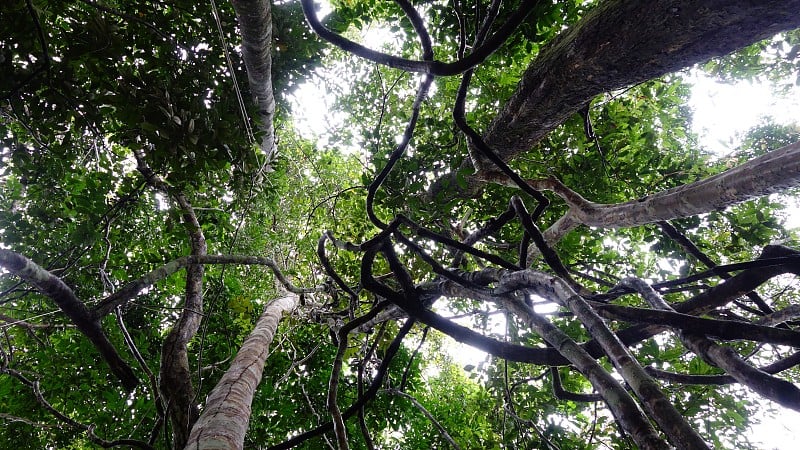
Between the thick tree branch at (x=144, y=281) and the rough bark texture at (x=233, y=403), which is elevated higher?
the thick tree branch at (x=144, y=281)

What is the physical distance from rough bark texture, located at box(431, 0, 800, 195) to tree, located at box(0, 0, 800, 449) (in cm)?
1

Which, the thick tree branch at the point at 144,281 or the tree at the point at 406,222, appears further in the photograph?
the thick tree branch at the point at 144,281

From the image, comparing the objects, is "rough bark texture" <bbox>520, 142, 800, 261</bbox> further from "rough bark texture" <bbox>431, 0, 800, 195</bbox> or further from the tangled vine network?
"rough bark texture" <bbox>431, 0, 800, 195</bbox>

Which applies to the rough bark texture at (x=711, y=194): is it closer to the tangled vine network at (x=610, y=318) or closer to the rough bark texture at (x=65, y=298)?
the tangled vine network at (x=610, y=318)

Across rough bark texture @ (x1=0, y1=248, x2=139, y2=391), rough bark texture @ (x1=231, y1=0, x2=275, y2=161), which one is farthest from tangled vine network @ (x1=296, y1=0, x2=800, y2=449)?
rough bark texture @ (x1=231, y1=0, x2=275, y2=161)

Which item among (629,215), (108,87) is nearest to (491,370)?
(629,215)

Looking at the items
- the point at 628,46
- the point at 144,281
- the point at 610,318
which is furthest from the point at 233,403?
the point at 628,46

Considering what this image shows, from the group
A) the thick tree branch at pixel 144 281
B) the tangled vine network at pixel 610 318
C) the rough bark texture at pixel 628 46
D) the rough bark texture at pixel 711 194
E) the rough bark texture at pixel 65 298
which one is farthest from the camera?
the thick tree branch at pixel 144 281

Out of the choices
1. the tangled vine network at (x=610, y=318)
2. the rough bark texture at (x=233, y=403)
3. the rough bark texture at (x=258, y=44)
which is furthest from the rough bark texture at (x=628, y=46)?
the rough bark texture at (x=233, y=403)

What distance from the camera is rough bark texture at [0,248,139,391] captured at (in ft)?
5.56

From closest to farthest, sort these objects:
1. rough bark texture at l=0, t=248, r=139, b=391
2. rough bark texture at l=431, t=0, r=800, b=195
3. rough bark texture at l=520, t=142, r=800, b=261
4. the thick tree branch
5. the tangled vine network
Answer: the tangled vine network
rough bark texture at l=520, t=142, r=800, b=261
rough bark texture at l=431, t=0, r=800, b=195
rough bark texture at l=0, t=248, r=139, b=391
the thick tree branch

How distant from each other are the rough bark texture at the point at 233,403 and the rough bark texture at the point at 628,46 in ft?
6.50

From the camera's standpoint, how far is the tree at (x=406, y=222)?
132 centimetres

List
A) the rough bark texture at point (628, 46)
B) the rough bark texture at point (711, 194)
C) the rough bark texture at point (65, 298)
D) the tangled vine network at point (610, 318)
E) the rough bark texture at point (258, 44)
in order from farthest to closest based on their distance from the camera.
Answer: the rough bark texture at point (258, 44) < the rough bark texture at point (65, 298) < the rough bark texture at point (628, 46) < the rough bark texture at point (711, 194) < the tangled vine network at point (610, 318)
